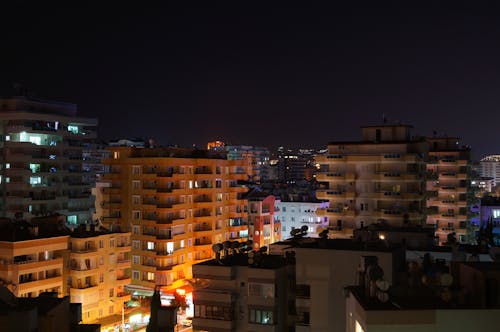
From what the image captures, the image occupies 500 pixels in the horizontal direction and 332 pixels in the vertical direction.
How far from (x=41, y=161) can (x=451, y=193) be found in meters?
43.5

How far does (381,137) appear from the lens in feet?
168

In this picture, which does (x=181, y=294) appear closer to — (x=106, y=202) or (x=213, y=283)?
(x=106, y=202)

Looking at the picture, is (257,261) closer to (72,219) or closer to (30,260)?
(30,260)

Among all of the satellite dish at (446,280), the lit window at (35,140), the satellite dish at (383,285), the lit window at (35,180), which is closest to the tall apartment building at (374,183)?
the lit window at (35,180)

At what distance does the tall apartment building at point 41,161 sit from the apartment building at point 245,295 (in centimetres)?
3430

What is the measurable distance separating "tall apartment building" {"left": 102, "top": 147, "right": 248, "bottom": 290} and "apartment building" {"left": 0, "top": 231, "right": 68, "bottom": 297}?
1396 centimetres

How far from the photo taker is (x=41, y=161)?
56.8 metres

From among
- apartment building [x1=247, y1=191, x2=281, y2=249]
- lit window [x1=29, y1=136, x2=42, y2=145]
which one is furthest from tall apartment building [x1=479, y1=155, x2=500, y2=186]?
lit window [x1=29, y1=136, x2=42, y2=145]

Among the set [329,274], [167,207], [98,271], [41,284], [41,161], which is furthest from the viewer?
[41,161]

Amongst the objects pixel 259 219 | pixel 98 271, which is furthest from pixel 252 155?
pixel 98 271

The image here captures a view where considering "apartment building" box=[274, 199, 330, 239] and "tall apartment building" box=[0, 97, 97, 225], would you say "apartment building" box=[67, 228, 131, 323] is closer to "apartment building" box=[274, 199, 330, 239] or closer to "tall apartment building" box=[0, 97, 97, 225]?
"tall apartment building" box=[0, 97, 97, 225]

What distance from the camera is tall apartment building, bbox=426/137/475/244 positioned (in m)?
60.2

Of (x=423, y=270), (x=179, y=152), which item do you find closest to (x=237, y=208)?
(x=179, y=152)

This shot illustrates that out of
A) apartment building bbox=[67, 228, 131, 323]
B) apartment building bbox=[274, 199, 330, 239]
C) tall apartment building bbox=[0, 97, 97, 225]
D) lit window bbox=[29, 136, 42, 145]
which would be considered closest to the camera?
apartment building bbox=[67, 228, 131, 323]
